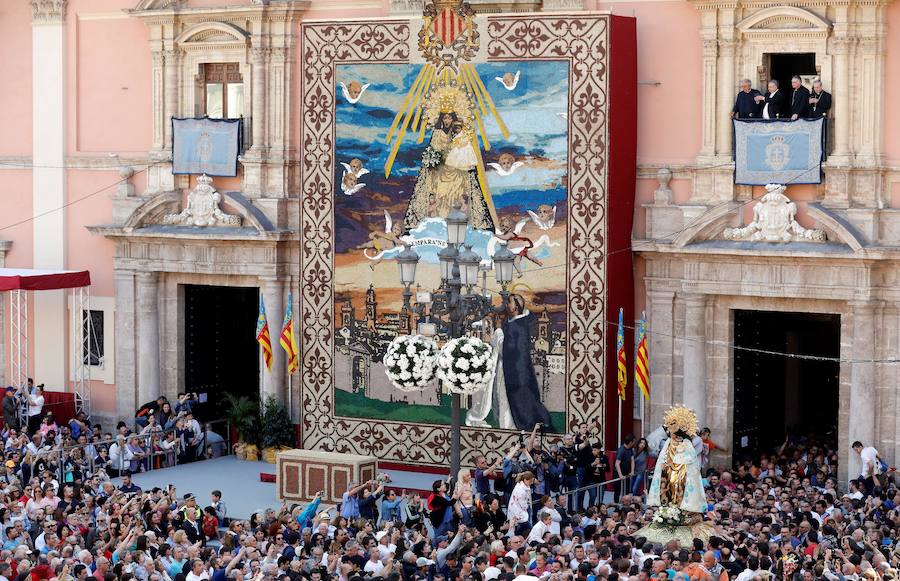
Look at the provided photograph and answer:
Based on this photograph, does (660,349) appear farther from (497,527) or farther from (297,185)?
(297,185)

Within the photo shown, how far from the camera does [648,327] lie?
107ft

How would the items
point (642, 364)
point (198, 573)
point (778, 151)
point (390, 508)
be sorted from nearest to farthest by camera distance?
Result: point (198, 573), point (390, 508), point (778, 151), point (642, 364)

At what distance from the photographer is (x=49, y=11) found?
38031 mm

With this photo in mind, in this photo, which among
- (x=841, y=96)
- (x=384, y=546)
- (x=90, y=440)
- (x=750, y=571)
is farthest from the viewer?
(x=90, y=440)

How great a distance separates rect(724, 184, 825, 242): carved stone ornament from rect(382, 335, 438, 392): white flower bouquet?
614 cm

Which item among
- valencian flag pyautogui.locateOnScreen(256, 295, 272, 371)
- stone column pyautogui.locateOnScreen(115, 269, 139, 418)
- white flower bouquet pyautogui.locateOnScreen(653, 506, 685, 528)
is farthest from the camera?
stone column pyautogui.locateOnScreen(115, 269, 139, 418)

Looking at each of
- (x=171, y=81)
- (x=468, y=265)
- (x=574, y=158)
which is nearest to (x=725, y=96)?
(x=574, y=158)

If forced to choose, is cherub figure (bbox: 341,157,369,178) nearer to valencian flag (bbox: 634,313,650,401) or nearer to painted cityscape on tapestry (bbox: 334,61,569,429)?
painted cityscape on tapestry (bbox: 334,61,569,429)

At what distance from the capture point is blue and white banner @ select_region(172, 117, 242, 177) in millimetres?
35906

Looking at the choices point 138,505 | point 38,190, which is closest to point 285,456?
point 138,505

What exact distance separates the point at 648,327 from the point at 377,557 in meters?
10.4

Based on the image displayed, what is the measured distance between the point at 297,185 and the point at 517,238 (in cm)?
509

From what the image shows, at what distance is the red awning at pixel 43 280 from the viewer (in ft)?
119

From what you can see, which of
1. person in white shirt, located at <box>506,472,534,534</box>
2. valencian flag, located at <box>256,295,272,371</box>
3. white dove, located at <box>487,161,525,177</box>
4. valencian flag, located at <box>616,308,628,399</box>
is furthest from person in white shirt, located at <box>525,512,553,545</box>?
valencian flag, located at <box>256,295,272,371</box>
